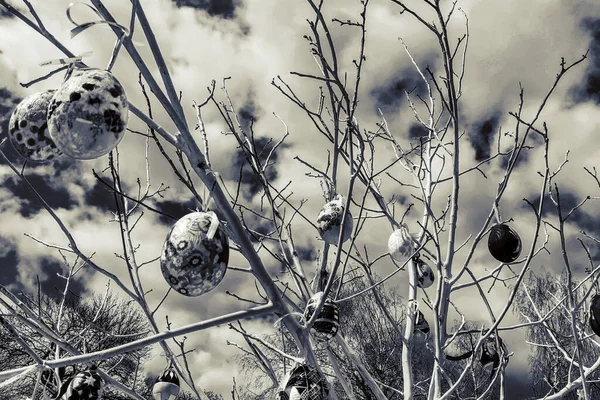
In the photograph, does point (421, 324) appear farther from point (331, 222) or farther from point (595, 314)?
point (331, 222)

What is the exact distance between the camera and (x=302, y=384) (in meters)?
1.52

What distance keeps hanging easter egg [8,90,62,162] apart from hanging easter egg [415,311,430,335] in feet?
8.52

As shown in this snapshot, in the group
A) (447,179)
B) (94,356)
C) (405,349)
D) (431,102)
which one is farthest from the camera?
(431,102)

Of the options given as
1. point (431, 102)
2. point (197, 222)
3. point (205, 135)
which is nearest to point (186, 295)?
point (197, 222)

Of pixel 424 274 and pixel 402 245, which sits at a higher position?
pixel 402 245

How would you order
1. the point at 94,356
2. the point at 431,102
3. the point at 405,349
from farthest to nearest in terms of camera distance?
1. the point at 431,102
2. the point at 405,349
3. the point at 94,356

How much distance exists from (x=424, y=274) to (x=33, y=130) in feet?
8.60

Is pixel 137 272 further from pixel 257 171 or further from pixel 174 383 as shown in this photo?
pixel 257 171

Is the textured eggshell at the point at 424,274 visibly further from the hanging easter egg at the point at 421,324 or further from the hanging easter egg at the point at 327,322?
the hanging easter egg at the point at 327,322

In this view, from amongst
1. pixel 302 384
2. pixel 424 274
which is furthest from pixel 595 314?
pixel 302 384

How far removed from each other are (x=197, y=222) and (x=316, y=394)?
75 centimetres

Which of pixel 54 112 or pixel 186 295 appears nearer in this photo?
pixel 54 112

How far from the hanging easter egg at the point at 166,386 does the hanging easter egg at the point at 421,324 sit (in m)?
1.68

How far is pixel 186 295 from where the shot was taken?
1.35 meters
